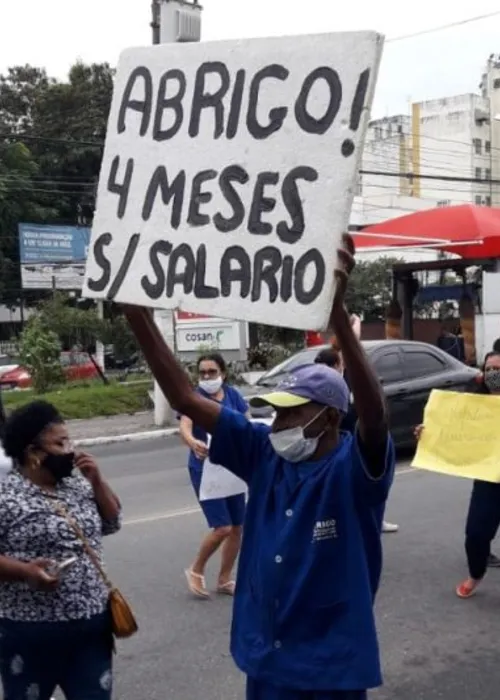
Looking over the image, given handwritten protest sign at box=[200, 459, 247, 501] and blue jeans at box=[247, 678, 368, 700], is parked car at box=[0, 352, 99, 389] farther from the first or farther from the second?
blue jeans at box=[247, 678, 368, 700]

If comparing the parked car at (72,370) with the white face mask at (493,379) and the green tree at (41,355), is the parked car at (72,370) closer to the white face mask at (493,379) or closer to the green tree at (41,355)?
the green tree at (41,355)

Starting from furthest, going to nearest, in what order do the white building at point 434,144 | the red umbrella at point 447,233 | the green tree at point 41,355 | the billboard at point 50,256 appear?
1. the white building at point 434,144
2. the billboard at point 50,256
3. the green tree at point 41,355
4. the red umbrella at point 447,233

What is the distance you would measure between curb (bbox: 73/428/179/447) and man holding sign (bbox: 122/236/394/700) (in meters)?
13.2

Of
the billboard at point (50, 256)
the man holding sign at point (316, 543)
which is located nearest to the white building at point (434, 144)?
the billboard at point (50, 256)

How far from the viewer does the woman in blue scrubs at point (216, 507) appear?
6.66 m

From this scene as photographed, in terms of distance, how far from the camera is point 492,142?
75.4 metres

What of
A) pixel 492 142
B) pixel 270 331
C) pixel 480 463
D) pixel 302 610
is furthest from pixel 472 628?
pixel 492 142

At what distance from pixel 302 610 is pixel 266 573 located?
148 mm

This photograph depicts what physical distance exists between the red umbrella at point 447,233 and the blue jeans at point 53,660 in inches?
700

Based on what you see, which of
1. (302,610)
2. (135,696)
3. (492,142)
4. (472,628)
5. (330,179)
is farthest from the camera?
(492,142)

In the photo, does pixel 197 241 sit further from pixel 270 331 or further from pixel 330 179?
pixel 270 331

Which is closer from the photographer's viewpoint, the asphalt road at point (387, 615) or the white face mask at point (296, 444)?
the white face mask at point (296, 444)

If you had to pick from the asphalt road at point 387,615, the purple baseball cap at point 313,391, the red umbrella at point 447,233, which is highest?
the red umbrella at point 447,233

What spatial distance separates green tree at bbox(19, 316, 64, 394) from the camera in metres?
21.6
